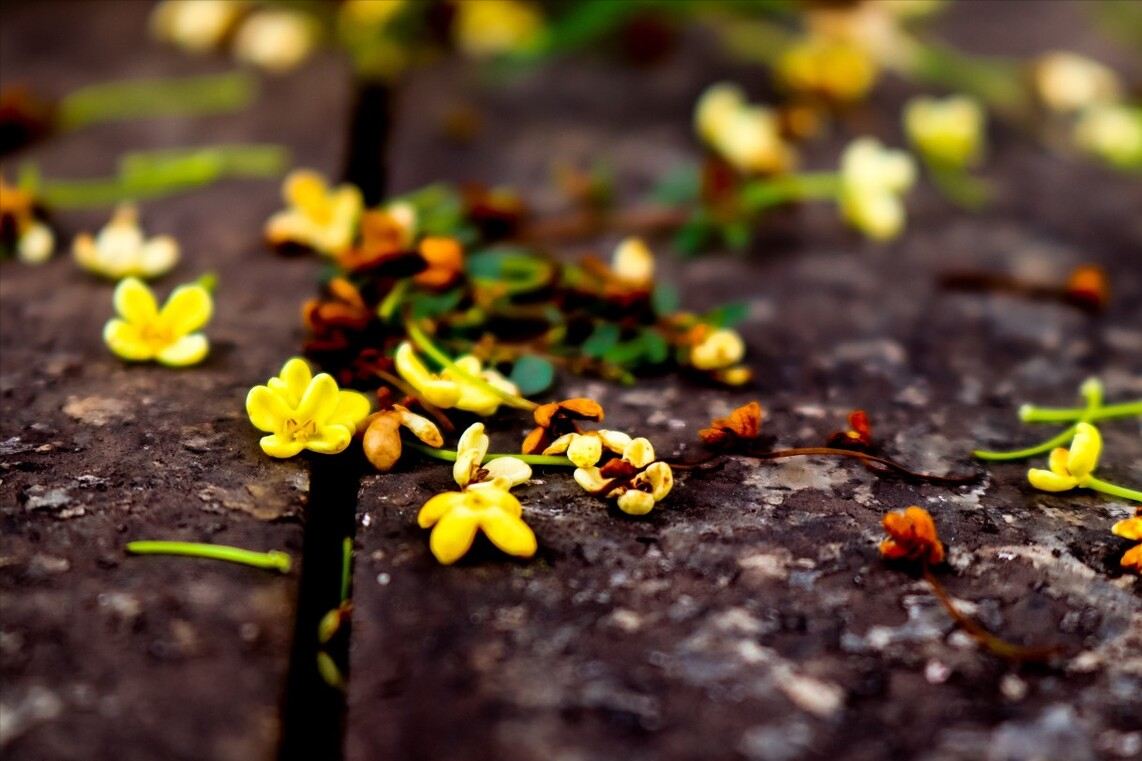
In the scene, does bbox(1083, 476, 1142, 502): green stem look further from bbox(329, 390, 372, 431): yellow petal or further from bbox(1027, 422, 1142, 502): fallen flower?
bbox(329, 390, 372, 431): yellow petal

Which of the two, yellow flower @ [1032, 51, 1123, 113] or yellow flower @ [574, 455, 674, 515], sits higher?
yellow flower @ [1032, 51, 1123, 113]

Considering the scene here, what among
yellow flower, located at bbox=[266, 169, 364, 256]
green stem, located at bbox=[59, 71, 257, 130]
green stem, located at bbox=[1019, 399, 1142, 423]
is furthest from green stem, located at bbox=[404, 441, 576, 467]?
green stem, located at bbox=[59, 71, 257, 130]

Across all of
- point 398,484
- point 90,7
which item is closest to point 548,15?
point 90,7

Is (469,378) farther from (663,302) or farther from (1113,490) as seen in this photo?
(1113,490)

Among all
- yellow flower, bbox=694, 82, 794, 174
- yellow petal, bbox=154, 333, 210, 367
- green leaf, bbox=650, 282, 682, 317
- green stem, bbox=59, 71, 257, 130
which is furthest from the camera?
green stem, bbox=59, 71, 257, 130

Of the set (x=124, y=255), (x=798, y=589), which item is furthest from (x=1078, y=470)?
Result: (x=124, y=255)

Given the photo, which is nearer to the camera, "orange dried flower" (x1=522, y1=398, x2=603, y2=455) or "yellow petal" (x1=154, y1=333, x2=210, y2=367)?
"orange dried flower" (x1=522, y1=398, x2=603, y2=455)

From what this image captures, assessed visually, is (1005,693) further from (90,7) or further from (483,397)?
(90,7)
